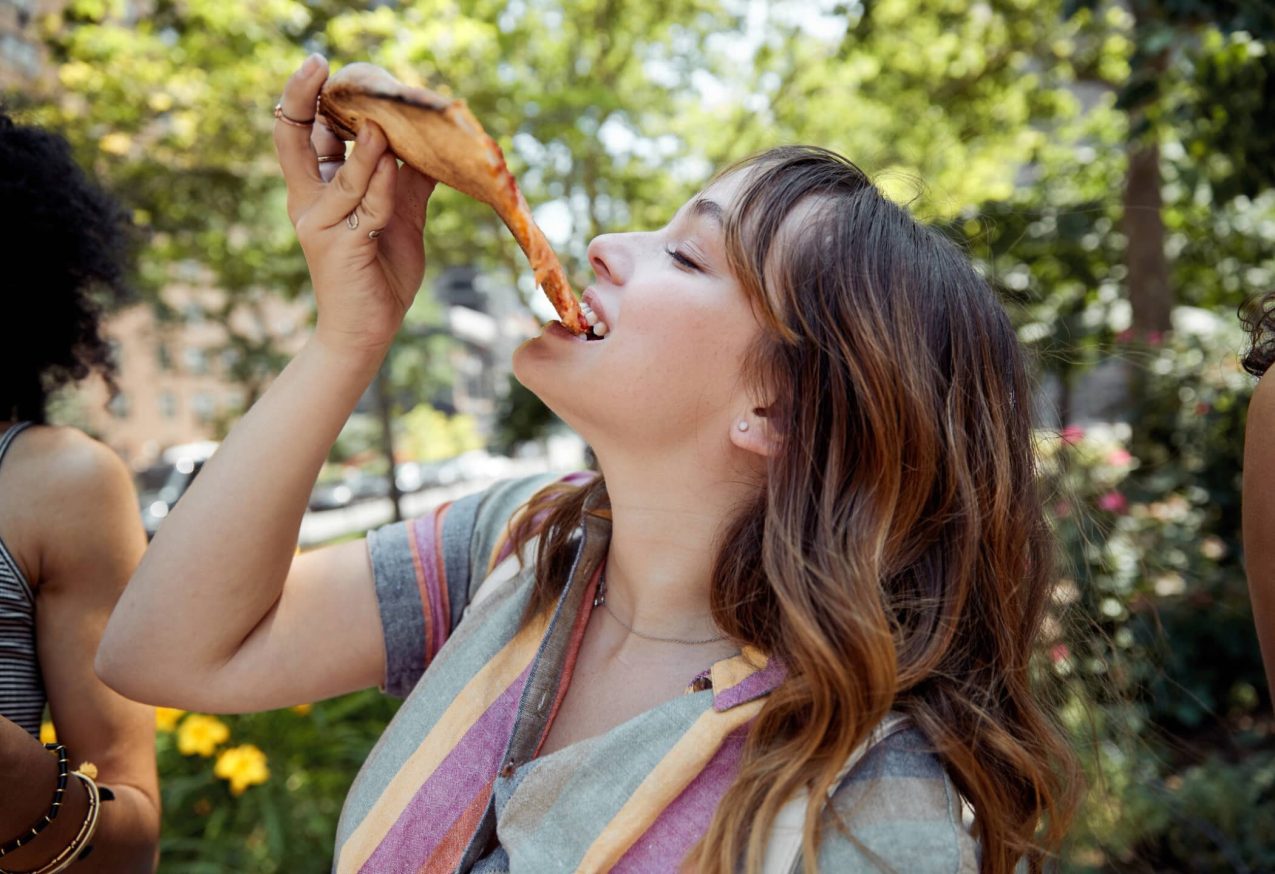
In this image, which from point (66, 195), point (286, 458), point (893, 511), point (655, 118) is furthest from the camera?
point (655, 118)

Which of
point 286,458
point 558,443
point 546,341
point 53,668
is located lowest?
point 558,443

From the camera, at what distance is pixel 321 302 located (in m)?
1.51

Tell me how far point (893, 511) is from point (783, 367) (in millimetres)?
261

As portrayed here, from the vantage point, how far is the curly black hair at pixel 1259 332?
159cm

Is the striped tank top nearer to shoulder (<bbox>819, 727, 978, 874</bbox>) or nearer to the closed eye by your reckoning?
the closed eye

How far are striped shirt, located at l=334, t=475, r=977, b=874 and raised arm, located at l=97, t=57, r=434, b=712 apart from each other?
0.19m

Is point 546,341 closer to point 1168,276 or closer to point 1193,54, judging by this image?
point 1193,54

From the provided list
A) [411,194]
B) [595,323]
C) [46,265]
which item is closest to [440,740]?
[595,323]

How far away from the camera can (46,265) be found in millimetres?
1813

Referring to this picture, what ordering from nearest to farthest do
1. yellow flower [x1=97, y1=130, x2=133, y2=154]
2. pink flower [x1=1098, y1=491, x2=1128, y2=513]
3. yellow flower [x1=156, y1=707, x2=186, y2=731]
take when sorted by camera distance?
yellow flower [x1=156, y1=707, x2=186, y2=731] → pink flower [x1=1098, y1=491, x2=1128, y2=513] → yellow flower [x1=97, y1=130, x2=133, y2=154]

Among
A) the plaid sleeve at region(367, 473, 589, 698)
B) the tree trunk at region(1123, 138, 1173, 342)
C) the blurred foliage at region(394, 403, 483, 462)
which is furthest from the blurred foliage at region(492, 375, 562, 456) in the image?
the blurred foliage at region(394, 403, 483, 462)

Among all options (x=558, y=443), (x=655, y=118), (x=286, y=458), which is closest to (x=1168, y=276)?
(x=655, y=118)

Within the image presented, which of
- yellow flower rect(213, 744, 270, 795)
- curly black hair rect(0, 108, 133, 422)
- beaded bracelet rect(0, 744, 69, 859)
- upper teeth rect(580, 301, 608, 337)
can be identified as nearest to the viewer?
beaded bracelet rect(0, 744, 69, 859)

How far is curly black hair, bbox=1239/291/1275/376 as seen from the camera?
159 centimetres
